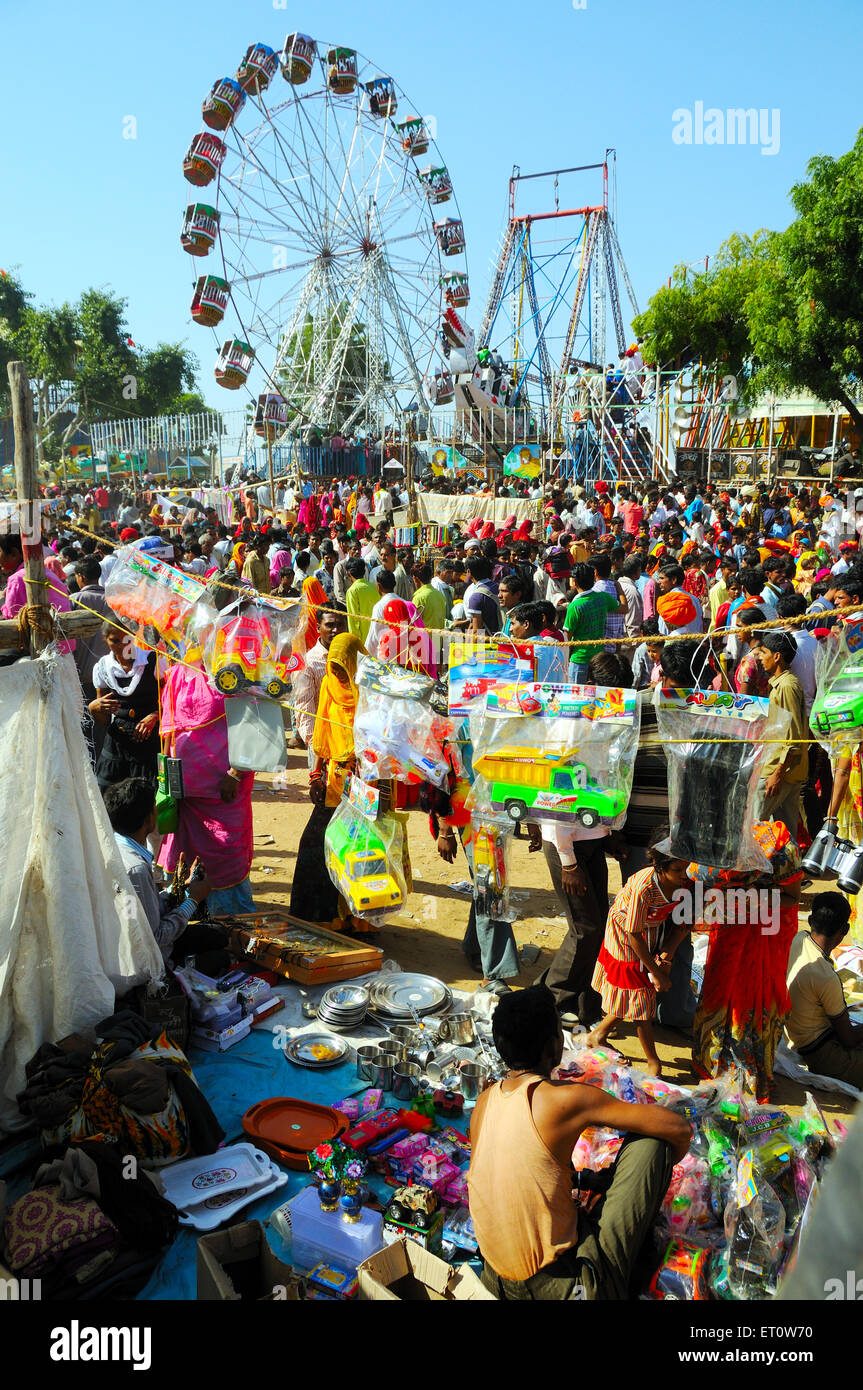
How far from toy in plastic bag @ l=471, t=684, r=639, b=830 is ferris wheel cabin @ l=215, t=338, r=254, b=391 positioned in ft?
66.3

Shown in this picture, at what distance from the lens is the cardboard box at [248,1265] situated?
8.40ft

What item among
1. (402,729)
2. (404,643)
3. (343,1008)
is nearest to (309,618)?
(404,643)

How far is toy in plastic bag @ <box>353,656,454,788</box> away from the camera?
13.1 feet

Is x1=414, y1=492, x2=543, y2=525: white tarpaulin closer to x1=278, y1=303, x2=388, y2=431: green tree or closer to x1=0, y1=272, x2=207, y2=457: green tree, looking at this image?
x1=278, y1=303, x2=388, y2=431: green tree

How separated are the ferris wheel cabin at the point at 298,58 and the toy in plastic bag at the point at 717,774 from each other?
22.9 metres

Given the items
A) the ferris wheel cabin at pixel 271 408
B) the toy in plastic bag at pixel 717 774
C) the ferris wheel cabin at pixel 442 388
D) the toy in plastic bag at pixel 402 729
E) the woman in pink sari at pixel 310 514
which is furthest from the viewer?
the ferris wheel cabin at pixel 442 388

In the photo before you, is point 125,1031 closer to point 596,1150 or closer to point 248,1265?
point 248,1265

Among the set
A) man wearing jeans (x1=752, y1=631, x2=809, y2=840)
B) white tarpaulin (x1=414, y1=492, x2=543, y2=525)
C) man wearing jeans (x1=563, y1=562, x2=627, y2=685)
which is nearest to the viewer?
man wearing jeans (x1=752, y1=631, x2=809, y2=840)

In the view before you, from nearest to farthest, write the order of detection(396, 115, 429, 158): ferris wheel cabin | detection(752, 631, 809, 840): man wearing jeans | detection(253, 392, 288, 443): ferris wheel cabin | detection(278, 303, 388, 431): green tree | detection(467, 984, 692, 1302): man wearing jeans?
1. detection(467, 984, 692, 1302): man wearing jeans
2. detection(752, 631, 809, 840): man wearing jeans
3. detection(396, 115, 429, 158): ferris wheel cabin
4. detection(253, 392, 288, 443): ferris wheel cabin
5. detection(278, 303, 388, 431): green tree

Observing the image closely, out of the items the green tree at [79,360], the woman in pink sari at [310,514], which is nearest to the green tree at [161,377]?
the green tree at [79,360]

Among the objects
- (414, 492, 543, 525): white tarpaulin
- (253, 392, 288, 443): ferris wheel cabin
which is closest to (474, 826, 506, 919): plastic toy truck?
(414, 492, 543, 525): white tarpaulin

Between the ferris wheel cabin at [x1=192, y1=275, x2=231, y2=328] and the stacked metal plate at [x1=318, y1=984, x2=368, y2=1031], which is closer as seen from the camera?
the stacked metal plate at [x1=318, y1=984, x2=368, y2=1031]

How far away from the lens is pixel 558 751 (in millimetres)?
3367

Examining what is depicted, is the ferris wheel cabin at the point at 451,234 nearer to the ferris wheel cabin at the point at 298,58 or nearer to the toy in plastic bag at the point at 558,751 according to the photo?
the ferris wheel cabin at the point at 298,58
